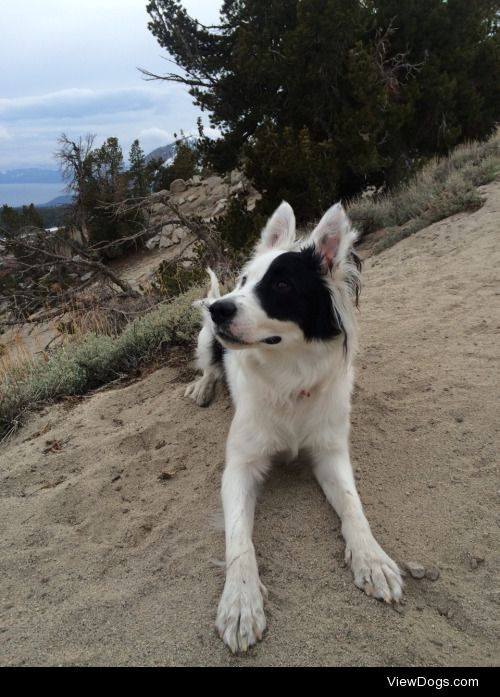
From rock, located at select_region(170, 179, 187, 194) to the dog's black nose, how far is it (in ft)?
72.0

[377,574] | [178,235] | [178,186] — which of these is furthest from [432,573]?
[178,186]

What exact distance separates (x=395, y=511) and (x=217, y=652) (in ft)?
3.86

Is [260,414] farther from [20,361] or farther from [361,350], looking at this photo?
[20,361]

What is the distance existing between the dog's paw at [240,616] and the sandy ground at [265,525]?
0.05 metres

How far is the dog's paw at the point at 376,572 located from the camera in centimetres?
201

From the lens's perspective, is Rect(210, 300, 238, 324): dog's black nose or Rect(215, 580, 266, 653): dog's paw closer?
Rect(215, 580, 266, 653): dog's paw

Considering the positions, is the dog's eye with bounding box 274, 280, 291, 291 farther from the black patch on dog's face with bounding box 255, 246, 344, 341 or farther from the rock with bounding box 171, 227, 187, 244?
the rock with bounding box 171, 227, 187, 244

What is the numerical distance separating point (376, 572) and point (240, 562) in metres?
0.59

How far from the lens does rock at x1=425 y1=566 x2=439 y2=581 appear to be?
6.86 feet

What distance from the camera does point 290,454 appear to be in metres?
2.80

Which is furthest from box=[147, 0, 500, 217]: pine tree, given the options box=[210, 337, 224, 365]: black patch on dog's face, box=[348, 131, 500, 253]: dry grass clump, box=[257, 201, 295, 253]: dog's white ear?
Answer: box=[257, 201, 295, 253]: dog's white ear

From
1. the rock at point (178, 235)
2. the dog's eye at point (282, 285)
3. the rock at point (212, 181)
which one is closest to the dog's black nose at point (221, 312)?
the dog's eye at point (282, 285)

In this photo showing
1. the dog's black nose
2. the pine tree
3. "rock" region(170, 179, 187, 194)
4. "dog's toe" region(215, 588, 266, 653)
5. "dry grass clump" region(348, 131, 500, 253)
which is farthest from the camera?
"rock" region(170, 179, 187, 194)
